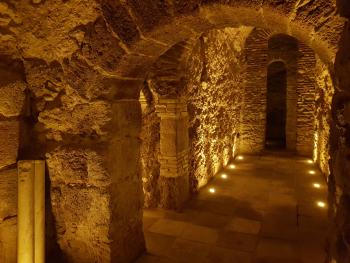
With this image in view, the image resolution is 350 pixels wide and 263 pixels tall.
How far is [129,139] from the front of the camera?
297cm

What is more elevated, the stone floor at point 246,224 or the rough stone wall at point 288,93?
the rough stone wall at point 288,93

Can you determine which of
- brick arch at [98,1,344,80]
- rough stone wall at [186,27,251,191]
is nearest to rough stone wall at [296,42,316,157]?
rough stone wall at [186,27,251,191]

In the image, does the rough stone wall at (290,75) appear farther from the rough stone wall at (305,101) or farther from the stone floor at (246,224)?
the stone floor at (246,224)

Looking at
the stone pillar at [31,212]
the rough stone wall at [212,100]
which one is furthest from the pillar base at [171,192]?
the stone pillar at [31,212]

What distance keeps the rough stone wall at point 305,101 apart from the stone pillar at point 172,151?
19.4 ft

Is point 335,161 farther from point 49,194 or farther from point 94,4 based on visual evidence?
point 49,194

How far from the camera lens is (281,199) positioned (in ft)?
17.2

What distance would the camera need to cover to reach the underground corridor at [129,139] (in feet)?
6.24

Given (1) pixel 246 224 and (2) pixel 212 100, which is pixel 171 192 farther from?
(2) pixel 212 100

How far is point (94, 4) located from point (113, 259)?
229 centimetres

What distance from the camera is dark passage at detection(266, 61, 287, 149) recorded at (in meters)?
12.4

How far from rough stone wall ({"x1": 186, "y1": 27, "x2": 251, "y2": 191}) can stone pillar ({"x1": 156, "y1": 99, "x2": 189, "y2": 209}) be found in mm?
464

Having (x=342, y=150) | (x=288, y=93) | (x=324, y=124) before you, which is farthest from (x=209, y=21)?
(x=288, y=93)

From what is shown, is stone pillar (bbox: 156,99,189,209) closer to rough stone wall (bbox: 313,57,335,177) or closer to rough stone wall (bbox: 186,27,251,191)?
rough stone wall (bbox: 186,27,251,191)
